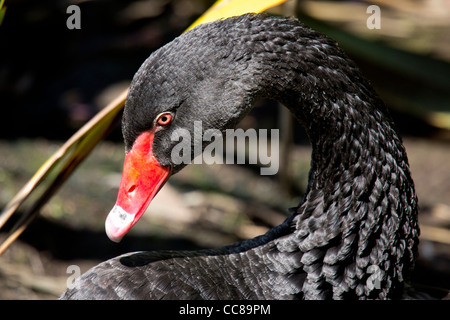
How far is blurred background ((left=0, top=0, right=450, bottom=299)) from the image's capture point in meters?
3.51

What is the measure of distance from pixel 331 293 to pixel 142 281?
67cm

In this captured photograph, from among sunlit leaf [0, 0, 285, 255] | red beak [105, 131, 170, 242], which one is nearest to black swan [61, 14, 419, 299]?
red beak [105, 131, 170, 242]

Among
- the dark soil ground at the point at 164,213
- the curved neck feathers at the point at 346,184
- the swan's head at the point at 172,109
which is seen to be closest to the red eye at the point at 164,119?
the swan's head at the point at 172,109

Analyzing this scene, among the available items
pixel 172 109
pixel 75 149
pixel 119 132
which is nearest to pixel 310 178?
pixel 172 109

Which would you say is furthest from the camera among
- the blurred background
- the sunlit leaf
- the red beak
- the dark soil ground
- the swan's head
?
the blurred background

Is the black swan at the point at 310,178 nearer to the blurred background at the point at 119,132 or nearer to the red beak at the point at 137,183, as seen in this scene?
the red beak at the point at 137,183

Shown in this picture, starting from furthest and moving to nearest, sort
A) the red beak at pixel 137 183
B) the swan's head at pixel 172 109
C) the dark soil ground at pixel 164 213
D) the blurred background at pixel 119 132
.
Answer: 1. the blurred background at pixel 119 132
2. the dark soil ground at pixel 164 213
3. the red beak at pixel 137 183
4. the swan's head at pixel 172 109

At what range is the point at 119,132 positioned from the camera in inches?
181

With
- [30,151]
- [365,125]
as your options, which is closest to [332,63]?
[365,125]

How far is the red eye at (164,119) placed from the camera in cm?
192

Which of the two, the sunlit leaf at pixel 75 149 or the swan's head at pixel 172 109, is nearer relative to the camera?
the swan's head at pixel 172 109

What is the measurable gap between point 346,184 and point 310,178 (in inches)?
7.3

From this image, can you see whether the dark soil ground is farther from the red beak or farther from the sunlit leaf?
the red beak

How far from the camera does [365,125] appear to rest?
201 centimetres
